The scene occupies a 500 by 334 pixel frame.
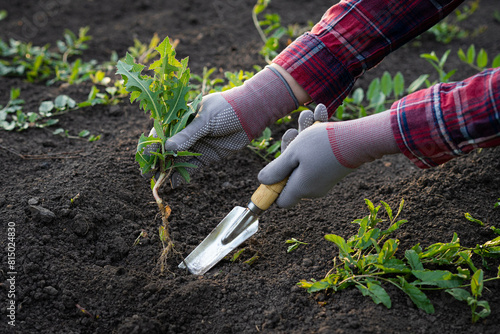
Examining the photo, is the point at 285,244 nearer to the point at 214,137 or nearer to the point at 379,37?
the point at 214,137

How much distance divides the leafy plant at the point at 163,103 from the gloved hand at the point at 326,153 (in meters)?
0.44

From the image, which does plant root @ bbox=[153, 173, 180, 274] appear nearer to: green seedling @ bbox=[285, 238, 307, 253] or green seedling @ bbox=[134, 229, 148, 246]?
green seedling @ bbox=[134, 229, 148, 246]

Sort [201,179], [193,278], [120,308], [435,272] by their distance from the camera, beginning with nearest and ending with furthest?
[435,272] < [120,308] < [193,278] < [201,179]

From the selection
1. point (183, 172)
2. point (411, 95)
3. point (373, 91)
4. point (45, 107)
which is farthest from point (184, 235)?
point (373, 91)

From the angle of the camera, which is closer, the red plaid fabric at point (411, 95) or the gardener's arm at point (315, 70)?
the red plaid fabric at point (411, 95)

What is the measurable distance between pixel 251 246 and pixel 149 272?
475mm

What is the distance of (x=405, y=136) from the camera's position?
1702 millimetres

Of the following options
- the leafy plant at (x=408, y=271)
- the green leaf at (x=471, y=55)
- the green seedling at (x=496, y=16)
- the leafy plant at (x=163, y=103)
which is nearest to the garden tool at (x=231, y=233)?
the leafy plant at (x=163, y=103)

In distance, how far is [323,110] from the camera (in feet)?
6.52

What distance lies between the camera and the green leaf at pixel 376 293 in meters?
1.61

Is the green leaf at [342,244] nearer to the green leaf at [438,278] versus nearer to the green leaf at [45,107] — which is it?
the green leaf at [438,278]

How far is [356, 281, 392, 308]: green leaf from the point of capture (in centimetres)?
161

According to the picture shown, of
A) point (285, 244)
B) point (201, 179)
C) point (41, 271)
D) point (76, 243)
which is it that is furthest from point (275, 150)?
point (41, 271)

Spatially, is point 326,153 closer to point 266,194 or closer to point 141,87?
point 266,194
